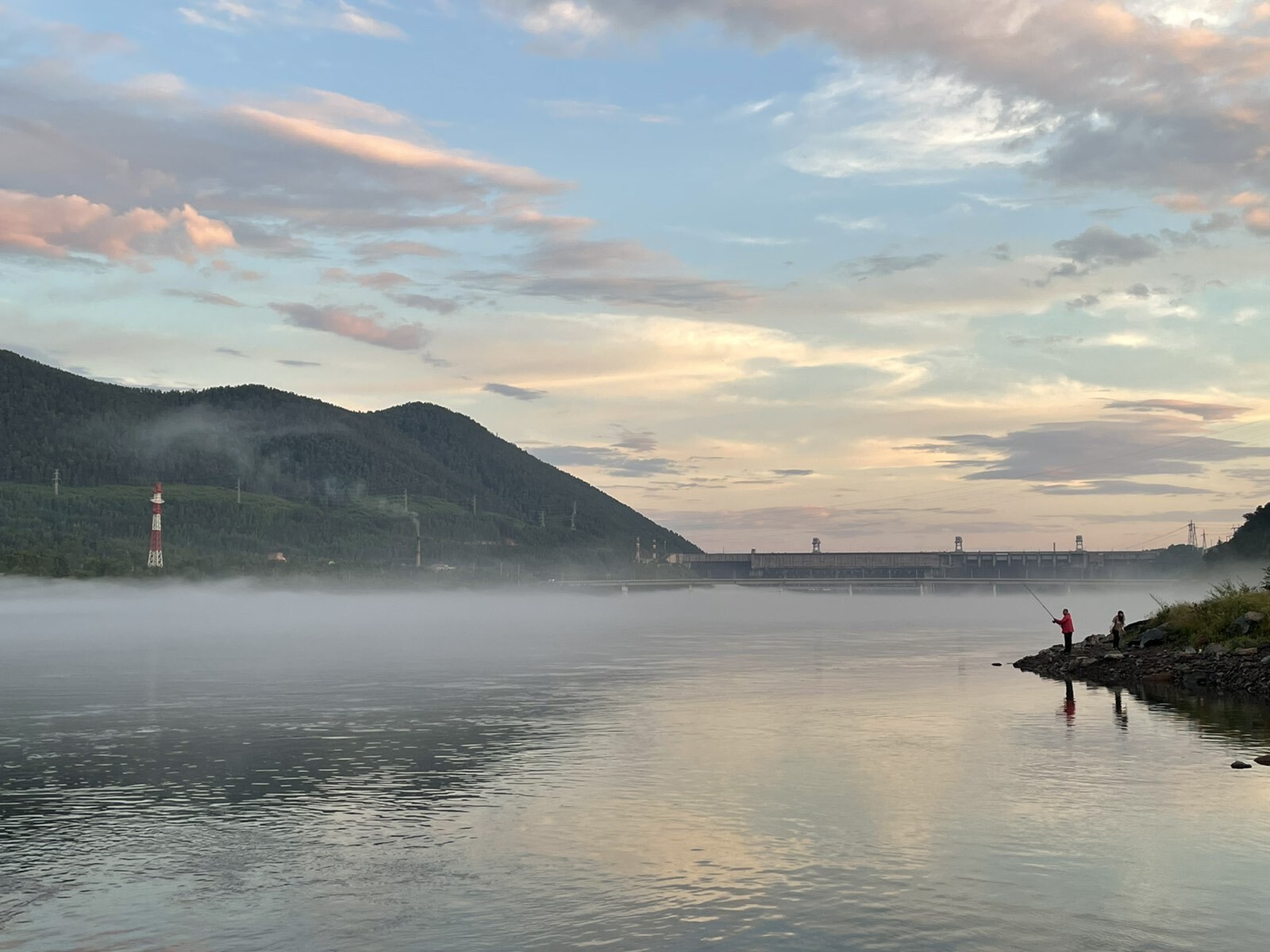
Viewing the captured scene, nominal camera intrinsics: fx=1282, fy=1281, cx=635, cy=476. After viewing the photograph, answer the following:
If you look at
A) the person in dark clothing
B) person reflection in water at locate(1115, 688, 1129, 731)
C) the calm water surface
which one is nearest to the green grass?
the person in dark clothing

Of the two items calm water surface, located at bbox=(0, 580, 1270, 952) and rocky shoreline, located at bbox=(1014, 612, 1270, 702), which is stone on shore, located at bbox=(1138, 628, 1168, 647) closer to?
rocky shoreline, located at bbox=(1014, 612, 1270, 702)

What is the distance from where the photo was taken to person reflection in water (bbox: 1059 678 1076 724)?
176 ft

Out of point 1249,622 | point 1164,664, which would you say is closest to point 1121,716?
point 1249,622

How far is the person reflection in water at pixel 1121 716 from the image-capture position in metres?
49.9

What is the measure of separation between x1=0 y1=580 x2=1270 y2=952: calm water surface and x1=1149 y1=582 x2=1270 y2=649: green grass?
8.60 m

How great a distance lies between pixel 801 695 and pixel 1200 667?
2119 centimetres

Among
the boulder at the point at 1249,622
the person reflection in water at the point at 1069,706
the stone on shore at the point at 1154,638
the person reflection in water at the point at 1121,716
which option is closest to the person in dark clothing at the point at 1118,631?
the stone on shore at the point at 1154,638

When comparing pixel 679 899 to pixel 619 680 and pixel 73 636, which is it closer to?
pixel 619 680

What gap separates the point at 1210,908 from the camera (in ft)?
75.8

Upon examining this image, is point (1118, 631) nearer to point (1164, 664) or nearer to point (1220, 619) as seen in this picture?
point (1164, 664)

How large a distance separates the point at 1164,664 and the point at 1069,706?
16189 mm

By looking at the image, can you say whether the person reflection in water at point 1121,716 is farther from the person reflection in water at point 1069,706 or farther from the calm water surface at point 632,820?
the person reflection in water at point 1069,706

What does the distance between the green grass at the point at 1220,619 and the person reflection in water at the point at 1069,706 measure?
891 centimetres

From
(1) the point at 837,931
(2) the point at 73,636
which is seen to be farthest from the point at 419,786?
(2) the point at 73,636
